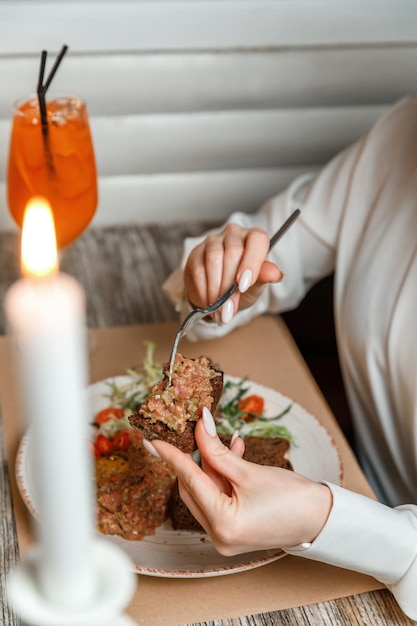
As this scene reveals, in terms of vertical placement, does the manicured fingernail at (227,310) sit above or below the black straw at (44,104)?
below

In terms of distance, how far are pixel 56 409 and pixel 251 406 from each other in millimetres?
971

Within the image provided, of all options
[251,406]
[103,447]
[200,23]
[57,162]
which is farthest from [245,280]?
[200,23]

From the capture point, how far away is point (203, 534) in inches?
38.9

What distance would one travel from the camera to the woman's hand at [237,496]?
80 cm

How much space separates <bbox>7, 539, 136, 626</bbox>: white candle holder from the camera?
285 millimetres

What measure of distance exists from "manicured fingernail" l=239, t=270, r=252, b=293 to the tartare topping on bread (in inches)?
6.2

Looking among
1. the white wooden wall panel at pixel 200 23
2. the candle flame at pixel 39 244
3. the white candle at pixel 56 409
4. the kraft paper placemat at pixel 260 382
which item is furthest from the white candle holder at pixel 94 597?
the white wooden wall panel at pixel 200 23

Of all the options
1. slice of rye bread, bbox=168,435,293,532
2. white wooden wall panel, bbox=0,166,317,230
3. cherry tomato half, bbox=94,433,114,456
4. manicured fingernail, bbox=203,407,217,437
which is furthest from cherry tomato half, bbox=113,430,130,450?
white wooden wall panel, bbox=0,166,317,230

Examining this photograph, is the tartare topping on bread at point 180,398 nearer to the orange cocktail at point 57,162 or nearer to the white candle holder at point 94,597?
the orange cocktail at point 57,162

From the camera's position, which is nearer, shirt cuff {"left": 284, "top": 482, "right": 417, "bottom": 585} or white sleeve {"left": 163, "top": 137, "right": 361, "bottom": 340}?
shirt cuff {"left": 284, "top": 482, "right": 417, "bottom": 585}

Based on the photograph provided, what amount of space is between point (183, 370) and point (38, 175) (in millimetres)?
527

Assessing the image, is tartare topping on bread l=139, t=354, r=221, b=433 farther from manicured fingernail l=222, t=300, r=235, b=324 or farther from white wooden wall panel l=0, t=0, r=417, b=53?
white wooden wall panel l=0, t=0, r=417, b=53

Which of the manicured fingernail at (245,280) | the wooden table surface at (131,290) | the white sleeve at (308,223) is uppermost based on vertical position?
the manicured fingernail at (245,280)

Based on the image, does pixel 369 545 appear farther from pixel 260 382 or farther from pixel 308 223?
pixel 308 223
